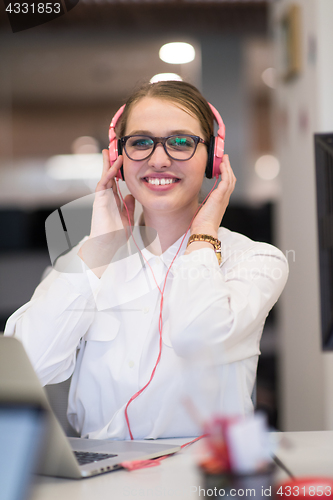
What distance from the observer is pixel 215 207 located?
116cm

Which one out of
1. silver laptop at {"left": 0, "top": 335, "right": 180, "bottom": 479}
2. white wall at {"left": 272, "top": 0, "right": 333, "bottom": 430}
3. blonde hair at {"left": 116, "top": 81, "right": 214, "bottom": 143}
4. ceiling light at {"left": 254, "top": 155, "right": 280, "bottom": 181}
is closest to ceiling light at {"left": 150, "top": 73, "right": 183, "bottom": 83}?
blonde hair at {"left": 116, "top": 81, "right": 214, "bottom": 143}

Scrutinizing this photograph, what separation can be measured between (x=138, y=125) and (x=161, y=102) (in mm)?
82

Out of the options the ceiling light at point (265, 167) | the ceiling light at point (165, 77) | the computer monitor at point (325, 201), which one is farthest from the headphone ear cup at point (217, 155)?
the ceiling light at point (265, 167)

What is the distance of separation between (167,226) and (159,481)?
749 mm

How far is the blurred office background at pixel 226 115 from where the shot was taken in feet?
6.04

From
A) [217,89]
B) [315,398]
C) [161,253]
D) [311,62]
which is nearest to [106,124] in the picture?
[161,253]

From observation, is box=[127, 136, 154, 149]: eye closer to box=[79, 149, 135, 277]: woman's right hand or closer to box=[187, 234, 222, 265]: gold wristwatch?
box=[79, 149, 135, 277]: woman's right hand

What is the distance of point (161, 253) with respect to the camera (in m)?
1.32

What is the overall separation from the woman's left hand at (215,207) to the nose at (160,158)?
14 centimetres

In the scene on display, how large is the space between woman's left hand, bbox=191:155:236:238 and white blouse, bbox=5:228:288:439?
0.09 m

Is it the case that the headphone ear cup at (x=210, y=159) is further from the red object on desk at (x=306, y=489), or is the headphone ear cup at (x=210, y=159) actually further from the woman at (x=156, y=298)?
the red object on desk at (x=306, y=489)

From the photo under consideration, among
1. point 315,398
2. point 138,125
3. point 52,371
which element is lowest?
point 315,398

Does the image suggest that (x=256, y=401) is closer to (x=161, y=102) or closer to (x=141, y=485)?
(x=141, y=485)

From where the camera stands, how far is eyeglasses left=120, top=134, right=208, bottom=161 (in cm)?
119
